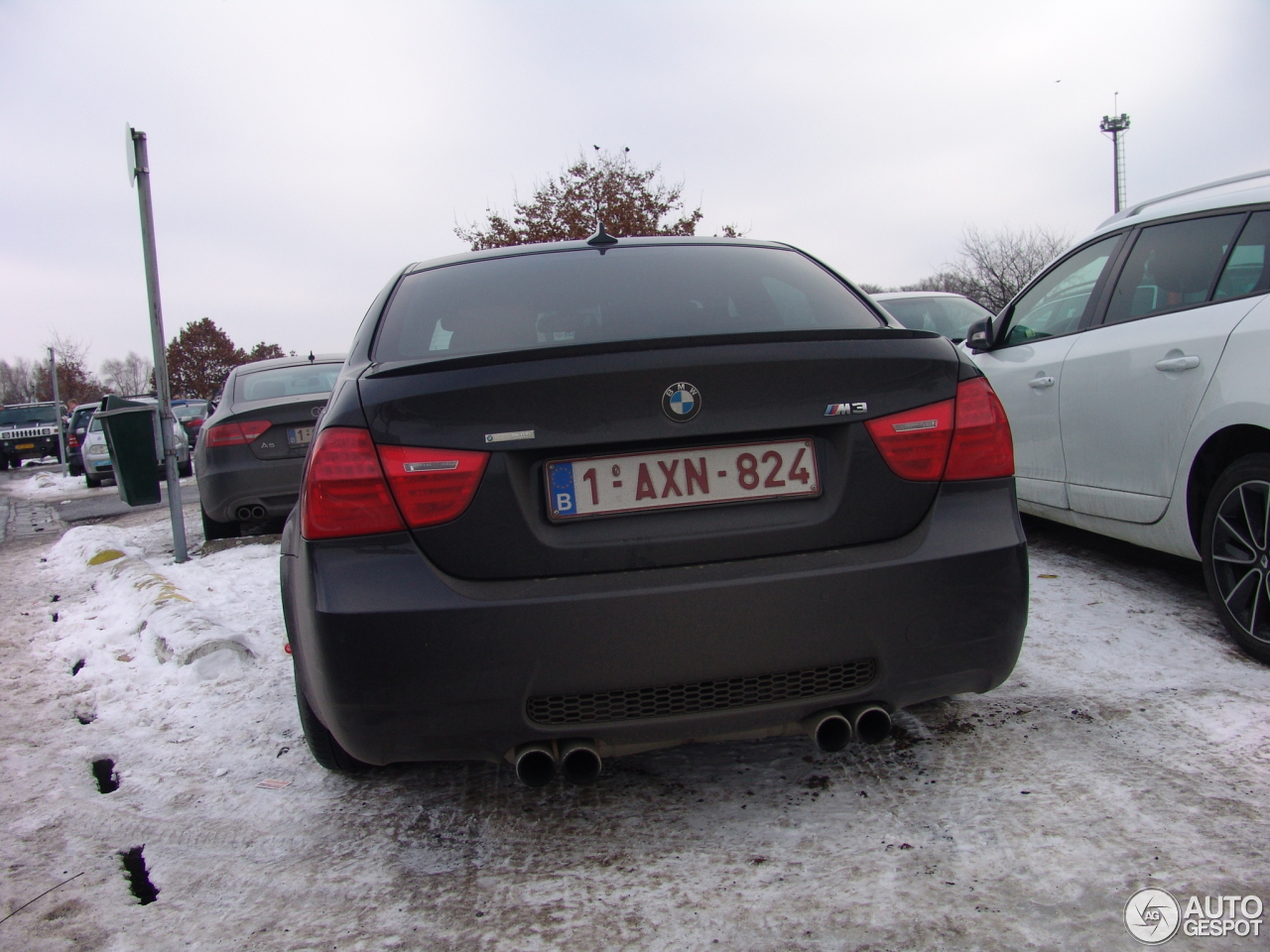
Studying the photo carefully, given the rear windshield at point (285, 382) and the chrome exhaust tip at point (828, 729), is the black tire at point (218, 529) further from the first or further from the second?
the chrome exhaust tip at point (828, 729)

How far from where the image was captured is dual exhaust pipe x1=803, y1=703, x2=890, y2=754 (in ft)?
7.38

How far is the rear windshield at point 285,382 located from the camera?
7.97 metres

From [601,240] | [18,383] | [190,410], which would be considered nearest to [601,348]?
[601,240]

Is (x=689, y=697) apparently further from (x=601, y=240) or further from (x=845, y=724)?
(x=601, y=240)

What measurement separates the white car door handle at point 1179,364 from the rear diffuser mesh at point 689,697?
2262mm

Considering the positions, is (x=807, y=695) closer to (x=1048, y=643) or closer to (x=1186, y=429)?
(x=1048, y=643)

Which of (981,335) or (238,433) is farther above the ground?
(981,335)

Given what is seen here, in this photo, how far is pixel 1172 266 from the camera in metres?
4.05

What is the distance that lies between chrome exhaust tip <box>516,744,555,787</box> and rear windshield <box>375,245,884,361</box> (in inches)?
36.8

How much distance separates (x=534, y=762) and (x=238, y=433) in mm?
5914

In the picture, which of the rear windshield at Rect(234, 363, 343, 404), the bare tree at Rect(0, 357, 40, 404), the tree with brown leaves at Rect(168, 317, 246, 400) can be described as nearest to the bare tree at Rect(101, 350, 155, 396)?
the bare tree at Rect(0, 357, 40, 404)

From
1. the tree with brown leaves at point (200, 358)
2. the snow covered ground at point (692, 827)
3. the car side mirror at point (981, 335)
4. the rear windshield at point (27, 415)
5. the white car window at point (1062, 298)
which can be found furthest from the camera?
the tree with brown leaves at point (200, 358)

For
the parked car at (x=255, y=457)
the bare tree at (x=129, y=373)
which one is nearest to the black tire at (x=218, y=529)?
the parked car at (x=255, y=457)

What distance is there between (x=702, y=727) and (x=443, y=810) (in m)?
0.93
